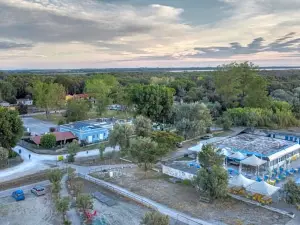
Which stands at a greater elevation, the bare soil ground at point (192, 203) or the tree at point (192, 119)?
the tree at point (192, 119)

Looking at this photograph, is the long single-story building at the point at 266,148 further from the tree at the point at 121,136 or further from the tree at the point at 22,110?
the tree at the point at 22,110

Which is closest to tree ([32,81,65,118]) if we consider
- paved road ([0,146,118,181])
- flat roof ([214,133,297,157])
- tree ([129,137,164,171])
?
paved road ([0,146,118,181])

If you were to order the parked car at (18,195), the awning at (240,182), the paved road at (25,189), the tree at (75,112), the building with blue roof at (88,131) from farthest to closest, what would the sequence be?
1. the tree at (75,112)
2. the building with blue roof at (88,131)
3. the awning at (240,182)
4. the paved road at (25,189)
5. the parked car at (18,195)

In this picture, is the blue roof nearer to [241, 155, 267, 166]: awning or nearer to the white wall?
the white wall

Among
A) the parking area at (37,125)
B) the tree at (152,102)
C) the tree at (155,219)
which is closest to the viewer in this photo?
the tree at (155,219)

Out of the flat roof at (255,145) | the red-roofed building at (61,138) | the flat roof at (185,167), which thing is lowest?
the flat roof at (185,167)

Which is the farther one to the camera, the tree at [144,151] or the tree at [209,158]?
the tree at [144,151]

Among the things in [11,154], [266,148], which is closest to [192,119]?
[266,148]

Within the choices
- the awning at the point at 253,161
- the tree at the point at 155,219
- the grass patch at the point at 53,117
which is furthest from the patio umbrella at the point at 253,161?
the grass patch at the point at 53,117
